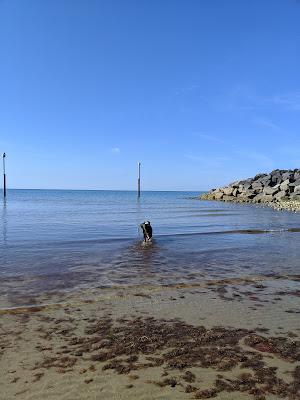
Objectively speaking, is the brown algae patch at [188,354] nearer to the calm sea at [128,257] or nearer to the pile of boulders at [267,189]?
the calm sea at [128,257]

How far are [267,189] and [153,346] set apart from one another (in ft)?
173

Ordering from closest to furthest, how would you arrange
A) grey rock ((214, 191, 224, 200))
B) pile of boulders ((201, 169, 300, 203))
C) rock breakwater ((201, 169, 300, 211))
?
rock breakwater ((201, 169, 300, 211)) < pile of boulders ((201, 169, 300, 203)) < grey rock ((214, 191, 224, 200))

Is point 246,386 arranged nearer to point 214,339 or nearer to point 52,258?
point 214,339

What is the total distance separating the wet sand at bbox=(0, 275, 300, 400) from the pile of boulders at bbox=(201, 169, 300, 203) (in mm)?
41781

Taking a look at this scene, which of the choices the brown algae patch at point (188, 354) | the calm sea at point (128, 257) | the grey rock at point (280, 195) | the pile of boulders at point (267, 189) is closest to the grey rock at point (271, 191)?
the pile of boulders at point (267, 189)

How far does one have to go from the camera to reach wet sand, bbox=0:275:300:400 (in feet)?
12.7

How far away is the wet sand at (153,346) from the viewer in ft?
12.7

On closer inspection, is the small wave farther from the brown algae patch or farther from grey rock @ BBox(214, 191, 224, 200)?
grey rock @ BBox(214, 191, 224, 200)

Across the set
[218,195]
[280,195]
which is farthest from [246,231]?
[218,195]

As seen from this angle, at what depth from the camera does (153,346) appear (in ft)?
16.0

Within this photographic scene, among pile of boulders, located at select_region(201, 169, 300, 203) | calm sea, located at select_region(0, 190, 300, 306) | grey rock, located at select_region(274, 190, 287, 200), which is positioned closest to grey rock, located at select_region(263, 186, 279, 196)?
pile of boulders, located at select_region(201, 169, 300, 203)

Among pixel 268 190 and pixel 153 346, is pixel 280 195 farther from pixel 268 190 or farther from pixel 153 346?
pixel 153 346

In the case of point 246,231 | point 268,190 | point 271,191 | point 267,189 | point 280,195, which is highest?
point 267,189

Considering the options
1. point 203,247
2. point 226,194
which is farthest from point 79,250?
point 226,194
